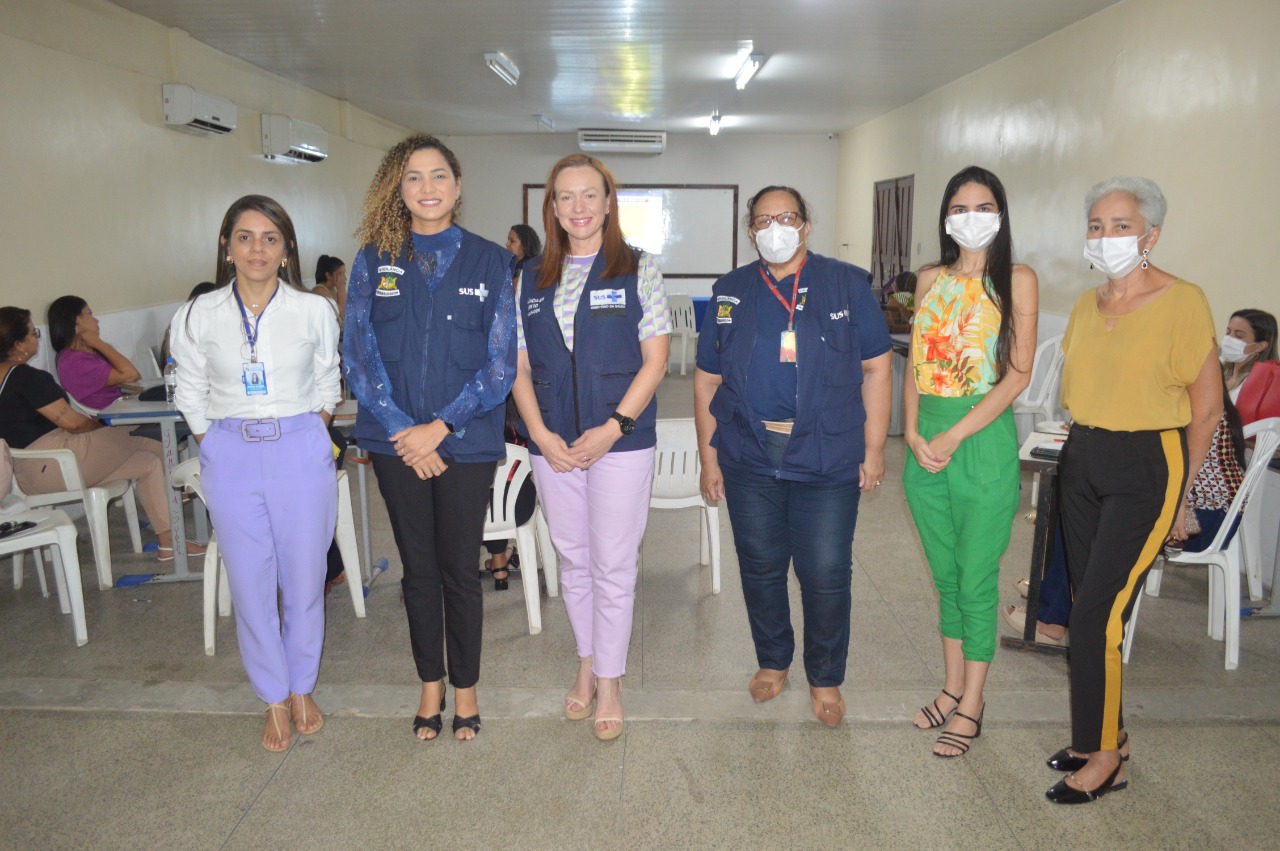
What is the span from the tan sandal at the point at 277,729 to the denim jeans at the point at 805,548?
4.55 ft

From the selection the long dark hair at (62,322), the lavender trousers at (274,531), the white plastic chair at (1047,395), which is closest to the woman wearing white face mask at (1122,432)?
the lavender trousers at (274,531)

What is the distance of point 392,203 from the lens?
2.36 meters

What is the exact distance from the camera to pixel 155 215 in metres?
6.31

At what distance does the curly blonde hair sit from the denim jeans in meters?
1.12

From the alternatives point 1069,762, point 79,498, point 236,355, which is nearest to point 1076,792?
point 1069,762

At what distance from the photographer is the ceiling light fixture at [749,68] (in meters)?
7.42

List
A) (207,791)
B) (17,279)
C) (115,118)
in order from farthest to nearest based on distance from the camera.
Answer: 1. (115,118)
2. (17,279)
3. (207,791)

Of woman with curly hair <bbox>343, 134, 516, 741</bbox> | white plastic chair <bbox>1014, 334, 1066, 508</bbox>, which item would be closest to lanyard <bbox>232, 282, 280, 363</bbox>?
woman with curly hair <bbox>343, 134, 516, 741</bbox>

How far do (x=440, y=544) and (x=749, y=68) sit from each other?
6329 mm

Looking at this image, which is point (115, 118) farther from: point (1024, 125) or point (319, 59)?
point (1024, 125)

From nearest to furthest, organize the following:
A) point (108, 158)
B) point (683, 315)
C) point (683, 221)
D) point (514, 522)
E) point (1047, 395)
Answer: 1. point (514, 522)
2. point (1047, 395)
3. point (108, 158)
4. point (683, 315)
5. point (683, 221)

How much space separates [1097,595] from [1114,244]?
86 cm

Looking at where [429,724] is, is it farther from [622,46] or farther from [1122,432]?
[622,46]

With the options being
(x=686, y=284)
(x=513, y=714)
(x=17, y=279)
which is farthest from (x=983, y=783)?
(x=686, y=284)
